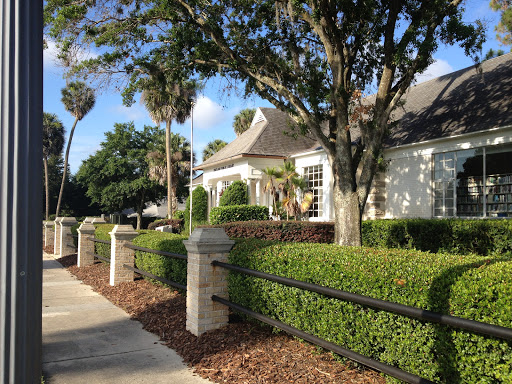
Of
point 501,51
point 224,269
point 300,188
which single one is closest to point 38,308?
point 224,269

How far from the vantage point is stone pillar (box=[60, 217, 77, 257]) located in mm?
17656

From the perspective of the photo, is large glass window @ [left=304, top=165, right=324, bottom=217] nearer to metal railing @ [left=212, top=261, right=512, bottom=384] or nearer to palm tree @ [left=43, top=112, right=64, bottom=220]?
metal railing @ [left=212, top=261, right=512, bottom=384]

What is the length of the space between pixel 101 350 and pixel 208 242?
1891 millimetres

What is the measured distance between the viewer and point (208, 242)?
5875 millimetres

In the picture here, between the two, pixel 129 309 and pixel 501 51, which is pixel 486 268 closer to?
pixel 129 309

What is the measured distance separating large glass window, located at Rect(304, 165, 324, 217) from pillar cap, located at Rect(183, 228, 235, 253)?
13.4 metres

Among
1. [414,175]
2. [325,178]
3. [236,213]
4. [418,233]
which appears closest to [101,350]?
[418,233]

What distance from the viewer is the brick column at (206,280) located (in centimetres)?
584

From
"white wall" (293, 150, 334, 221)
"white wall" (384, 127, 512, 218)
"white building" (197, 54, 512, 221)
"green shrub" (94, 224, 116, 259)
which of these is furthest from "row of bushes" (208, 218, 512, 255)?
"white wall" (293, 150, 334, 221)

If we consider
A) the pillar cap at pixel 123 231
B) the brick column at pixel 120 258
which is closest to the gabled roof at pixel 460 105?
the pillar cap at pixel 123 231

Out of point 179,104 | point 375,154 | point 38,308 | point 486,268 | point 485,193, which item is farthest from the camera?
point 179,104

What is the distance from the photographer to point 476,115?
1337cm

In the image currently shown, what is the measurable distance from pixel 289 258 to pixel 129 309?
384cm

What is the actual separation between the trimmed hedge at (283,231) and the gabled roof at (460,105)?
4.25 metres
